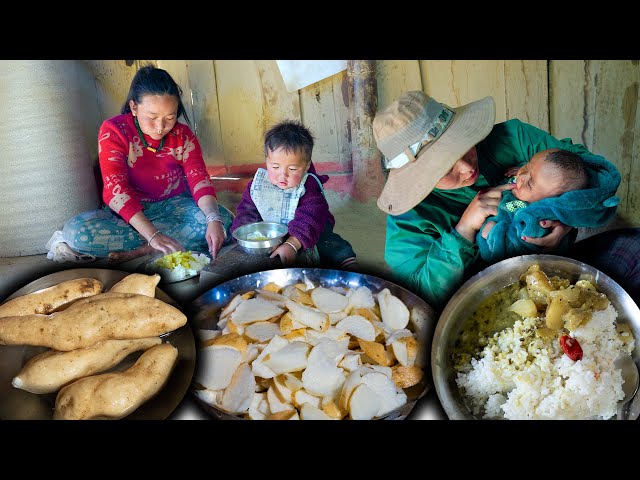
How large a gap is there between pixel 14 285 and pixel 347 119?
111 centimetres

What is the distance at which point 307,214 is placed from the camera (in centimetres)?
187

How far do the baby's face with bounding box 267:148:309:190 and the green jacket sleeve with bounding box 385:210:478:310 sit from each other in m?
0.28

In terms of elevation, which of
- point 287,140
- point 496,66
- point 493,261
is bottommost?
point 493,261

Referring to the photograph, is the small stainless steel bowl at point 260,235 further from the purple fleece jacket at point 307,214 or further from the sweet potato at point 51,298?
the sweet potato at point 51,298

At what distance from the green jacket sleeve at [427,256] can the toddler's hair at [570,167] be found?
31 cm

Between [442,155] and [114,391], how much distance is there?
110 centimetres

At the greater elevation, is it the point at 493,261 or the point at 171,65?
the point at 171,65

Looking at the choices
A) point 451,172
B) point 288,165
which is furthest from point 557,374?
point 288,165

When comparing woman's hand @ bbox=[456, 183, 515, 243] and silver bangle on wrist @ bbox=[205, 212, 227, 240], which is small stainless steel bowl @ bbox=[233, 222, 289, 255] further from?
woman's hand @ bbox=[456, 183, 515, 243]

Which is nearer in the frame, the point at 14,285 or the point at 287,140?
the point at 287,140

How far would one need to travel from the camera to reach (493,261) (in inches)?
72.2

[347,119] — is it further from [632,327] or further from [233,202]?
[632,327]

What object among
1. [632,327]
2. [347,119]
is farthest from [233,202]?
[632,327]
